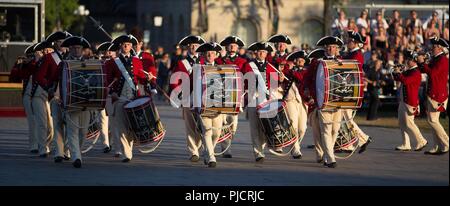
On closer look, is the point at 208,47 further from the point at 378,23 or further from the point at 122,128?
the point at 378,23

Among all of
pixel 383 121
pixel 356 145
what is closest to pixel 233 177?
pixel 356 145

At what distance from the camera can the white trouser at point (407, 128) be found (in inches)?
810

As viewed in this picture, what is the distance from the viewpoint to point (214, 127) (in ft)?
58.0

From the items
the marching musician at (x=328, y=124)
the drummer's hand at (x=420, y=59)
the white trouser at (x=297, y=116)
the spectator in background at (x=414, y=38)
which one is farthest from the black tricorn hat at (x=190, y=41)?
the spectator in background at (x=414, y=38)

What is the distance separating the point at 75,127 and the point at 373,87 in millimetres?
12451

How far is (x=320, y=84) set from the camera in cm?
1738

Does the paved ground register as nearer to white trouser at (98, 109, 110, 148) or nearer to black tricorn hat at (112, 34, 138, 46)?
white trouser at (98, 109, 110, 148)

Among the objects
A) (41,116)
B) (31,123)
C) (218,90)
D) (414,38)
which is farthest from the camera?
(414,38)

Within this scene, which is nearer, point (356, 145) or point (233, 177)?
point (233, 177)

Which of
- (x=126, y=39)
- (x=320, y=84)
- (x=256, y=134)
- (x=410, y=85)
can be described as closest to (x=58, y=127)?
(x=126, y=39)

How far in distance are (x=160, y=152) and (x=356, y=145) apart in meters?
3.20

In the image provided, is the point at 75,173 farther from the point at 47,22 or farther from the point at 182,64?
the point at 47,22
